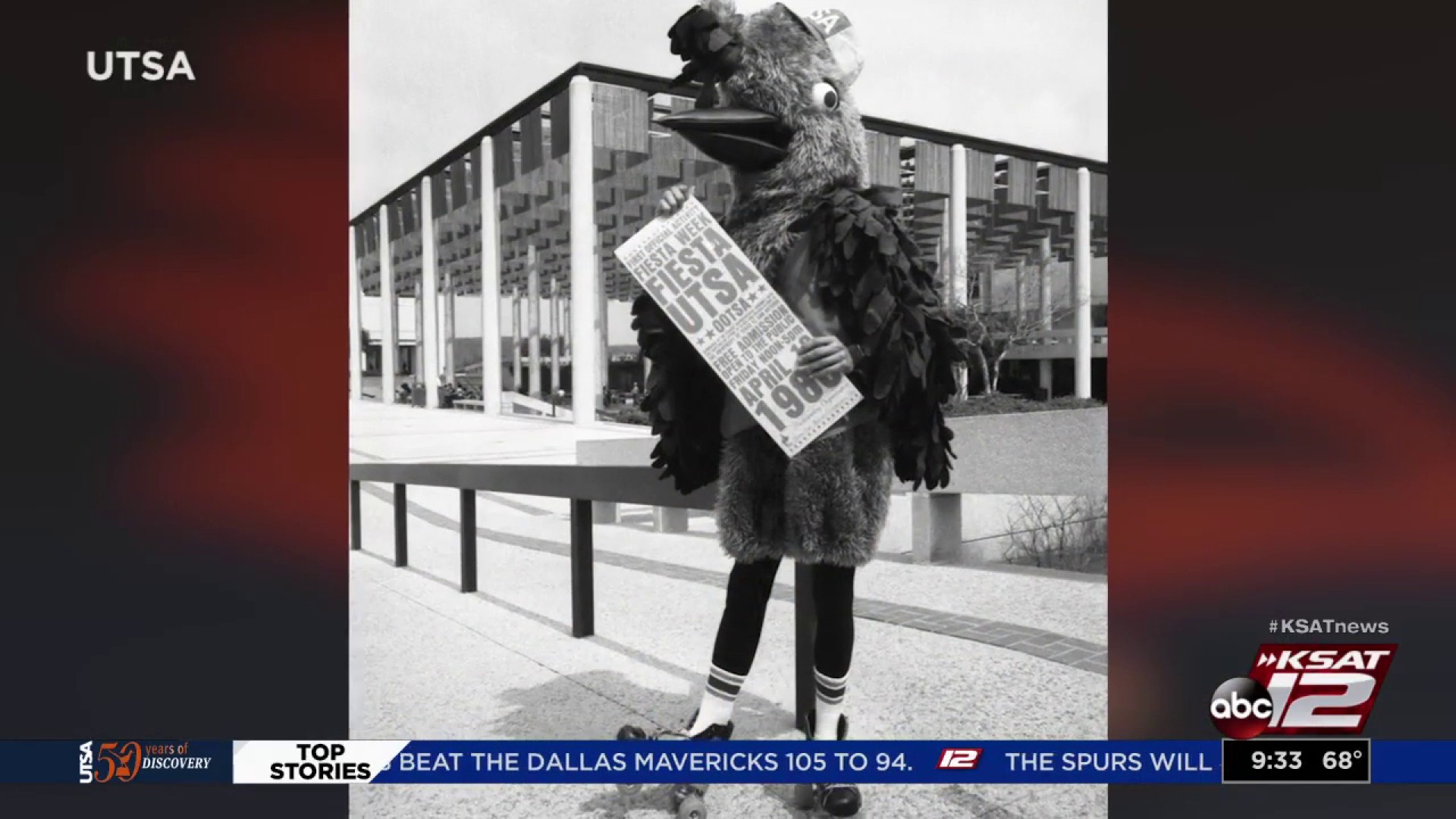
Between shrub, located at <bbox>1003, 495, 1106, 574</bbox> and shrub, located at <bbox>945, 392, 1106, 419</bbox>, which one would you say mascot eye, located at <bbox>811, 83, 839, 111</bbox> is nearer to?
shrub, located at <bbox>945, 392, 1106, 419</bbox>

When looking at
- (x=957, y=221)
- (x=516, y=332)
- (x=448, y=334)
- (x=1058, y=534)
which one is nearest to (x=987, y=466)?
(x=1058, y=534)

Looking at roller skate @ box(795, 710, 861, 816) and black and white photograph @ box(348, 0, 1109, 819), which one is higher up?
black and white photograph @ box(348, 0, 1109, 819)

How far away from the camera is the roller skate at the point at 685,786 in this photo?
1863 mm

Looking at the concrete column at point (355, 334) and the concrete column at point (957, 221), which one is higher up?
the concrete column at point (957, 221)

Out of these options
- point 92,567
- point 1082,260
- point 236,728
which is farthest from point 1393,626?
point 92,567

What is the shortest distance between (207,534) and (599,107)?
1.59 meters

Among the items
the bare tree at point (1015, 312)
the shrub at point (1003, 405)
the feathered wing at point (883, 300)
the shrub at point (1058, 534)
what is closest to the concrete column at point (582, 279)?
the feathered wing at point (883, 300)

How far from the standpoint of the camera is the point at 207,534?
1.98 metres

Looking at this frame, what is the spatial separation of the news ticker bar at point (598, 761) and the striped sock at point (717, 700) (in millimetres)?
256

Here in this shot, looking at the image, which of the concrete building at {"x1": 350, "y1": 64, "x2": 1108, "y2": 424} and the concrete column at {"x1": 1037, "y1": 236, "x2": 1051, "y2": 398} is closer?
the concrete building at {"x1": 350, "y1": 64, "x2": 1108, "y2": 424}

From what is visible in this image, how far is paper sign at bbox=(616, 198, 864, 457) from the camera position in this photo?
175 centimetres

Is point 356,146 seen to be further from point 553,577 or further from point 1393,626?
point 1393,626

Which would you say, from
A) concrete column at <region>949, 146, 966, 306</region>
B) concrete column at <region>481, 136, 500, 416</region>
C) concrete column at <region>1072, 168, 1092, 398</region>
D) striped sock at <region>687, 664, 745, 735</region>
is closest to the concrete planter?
concrete column at <region>1072, 168, 1092, 398</region>

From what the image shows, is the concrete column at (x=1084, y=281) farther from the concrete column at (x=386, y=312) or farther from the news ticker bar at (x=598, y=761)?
the concrete column at (x=386, y=312)
